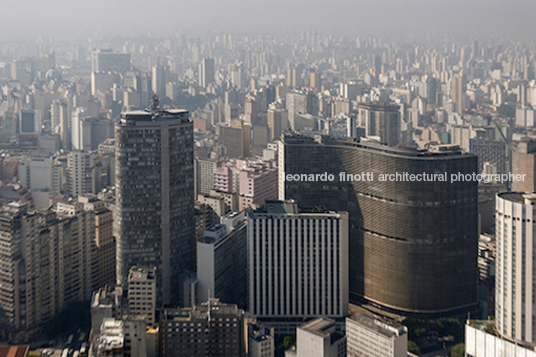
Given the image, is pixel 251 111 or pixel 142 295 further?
pixel 251 111

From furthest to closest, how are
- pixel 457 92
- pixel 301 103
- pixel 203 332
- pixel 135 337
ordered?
1. pixel 301 103
2. pixel 457 92
3. pixel 203 332
4. pixel 135 337

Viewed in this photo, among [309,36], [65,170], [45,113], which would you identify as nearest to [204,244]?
[65,170]

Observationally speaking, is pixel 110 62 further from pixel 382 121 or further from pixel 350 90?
pixel 382 121

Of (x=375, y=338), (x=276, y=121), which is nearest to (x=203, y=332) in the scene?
Answer: (x=375, y=338)

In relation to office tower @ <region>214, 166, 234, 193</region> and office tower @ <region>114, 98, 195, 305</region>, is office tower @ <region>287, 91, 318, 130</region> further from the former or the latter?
office tower @ <region>114, 98, 195, 305</region>

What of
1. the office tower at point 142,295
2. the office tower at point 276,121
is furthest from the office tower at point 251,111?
the office tower at point 142,295

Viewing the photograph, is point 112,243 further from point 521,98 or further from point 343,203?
point 521,98

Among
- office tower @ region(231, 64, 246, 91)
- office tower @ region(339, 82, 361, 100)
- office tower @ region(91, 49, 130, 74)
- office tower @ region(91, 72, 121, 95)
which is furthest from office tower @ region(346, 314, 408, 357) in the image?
office tower @ region(91, 72, 121, 95)

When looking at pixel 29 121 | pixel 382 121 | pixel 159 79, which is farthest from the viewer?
pixel 159 79
